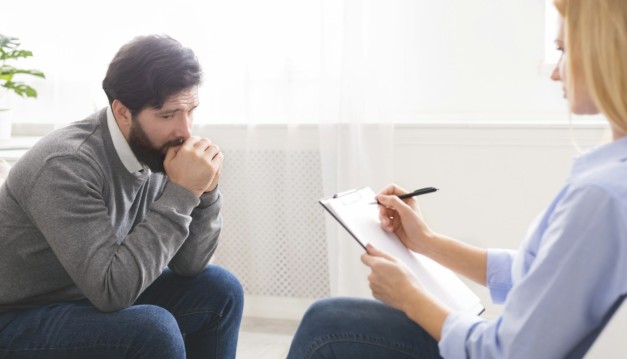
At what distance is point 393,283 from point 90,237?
61 cm

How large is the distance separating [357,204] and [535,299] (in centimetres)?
58

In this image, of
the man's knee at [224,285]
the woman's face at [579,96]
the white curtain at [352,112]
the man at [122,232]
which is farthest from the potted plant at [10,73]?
the woman's face at [579,96]

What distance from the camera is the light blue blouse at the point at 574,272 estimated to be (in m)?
0.89

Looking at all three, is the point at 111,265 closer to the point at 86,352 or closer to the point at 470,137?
the point at 86,352

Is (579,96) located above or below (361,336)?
above

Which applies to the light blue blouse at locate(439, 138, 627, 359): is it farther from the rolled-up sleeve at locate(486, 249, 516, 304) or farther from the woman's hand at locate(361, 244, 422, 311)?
the rolled-up sleeve at locate(486, 249, 516, 304)

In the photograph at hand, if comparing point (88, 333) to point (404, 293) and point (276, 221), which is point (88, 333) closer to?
point (404, 293)

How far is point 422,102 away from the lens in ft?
9.45

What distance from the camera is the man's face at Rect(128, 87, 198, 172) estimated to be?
1618mm

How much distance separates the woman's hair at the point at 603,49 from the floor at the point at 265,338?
180 centimetres

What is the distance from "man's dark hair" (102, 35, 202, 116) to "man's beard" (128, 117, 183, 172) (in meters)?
0.04

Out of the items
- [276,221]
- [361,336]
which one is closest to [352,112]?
[276,221]

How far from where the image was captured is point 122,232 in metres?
1.66

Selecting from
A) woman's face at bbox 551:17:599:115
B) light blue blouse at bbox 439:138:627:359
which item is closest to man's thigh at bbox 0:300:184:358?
light blue blouse at bbox 439:138:627:359
